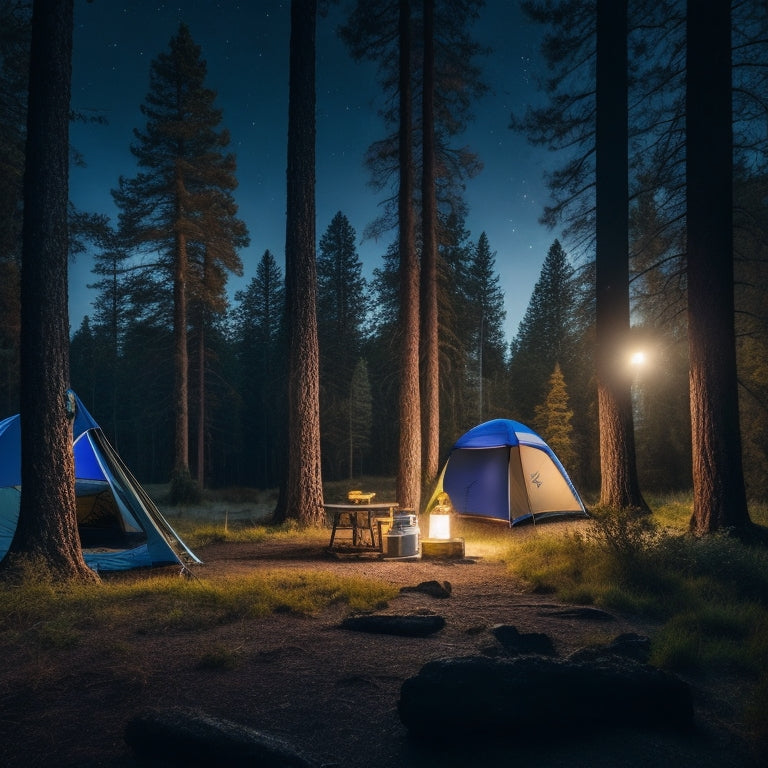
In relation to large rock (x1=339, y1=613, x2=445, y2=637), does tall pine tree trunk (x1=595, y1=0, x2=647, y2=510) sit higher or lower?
higher

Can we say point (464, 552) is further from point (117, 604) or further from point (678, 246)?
point (678, 246)

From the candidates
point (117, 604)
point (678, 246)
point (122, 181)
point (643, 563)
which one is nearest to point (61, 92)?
point (117, 604)

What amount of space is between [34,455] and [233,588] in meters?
2.68

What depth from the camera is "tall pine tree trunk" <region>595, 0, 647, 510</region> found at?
10062 millimetres

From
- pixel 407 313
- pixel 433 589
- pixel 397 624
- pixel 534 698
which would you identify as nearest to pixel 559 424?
pixel 407 313

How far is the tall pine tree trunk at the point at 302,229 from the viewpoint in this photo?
36.7 feet

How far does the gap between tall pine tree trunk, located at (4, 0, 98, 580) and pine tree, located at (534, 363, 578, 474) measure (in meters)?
21.6

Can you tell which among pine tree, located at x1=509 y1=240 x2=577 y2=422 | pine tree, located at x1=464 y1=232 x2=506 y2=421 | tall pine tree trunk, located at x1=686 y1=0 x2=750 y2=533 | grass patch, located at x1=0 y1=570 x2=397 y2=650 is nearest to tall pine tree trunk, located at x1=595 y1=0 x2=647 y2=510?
tall pine tree trunk, located at x1=686 y1=0 x2=750 y2=533

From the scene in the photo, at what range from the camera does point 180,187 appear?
19.2m

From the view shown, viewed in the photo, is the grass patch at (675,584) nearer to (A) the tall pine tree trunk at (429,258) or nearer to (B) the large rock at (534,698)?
(B) the large rock at (534,698)

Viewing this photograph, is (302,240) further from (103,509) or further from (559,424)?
(559,424)

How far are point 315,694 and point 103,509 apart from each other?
27.7ft

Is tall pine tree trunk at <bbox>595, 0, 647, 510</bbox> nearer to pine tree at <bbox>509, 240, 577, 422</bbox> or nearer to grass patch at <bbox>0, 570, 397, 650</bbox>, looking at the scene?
grass patch at <bbox>0, 570, 397, 650</bbox>

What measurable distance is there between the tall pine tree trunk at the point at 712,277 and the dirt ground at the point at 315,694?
11.7 feet
